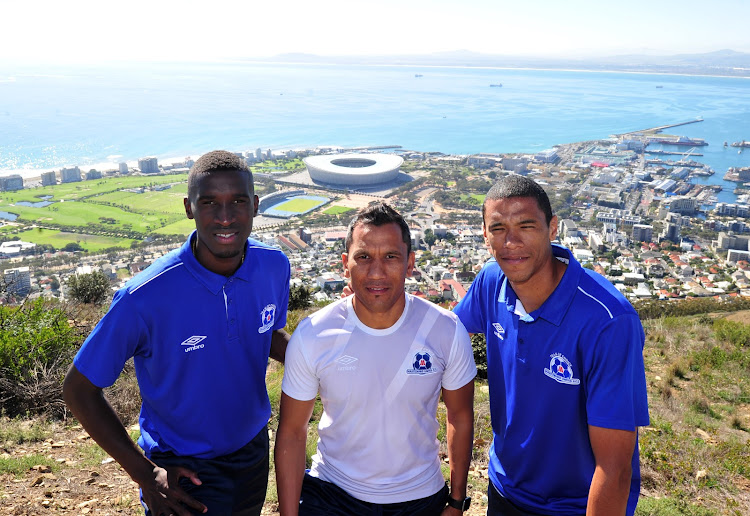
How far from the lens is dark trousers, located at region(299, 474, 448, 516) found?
5.74 feet

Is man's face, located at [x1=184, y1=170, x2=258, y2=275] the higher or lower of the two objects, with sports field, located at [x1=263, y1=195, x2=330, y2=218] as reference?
higher

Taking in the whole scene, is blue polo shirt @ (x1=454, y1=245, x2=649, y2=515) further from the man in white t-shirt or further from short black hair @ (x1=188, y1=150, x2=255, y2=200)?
short black hair @ (x1=188, y1=150, x2=255, y2=200)

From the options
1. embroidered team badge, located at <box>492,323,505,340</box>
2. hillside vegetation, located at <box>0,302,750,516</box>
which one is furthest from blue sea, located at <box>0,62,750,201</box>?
embroidered team badge, located at <box>492,323,505,340</box>

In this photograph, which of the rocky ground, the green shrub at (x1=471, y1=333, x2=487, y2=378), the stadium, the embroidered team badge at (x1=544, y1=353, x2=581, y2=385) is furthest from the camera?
the stadium

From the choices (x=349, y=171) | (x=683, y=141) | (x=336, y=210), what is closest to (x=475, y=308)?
(x=336, y=210)

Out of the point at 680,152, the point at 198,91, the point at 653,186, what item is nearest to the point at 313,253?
the point at 653,186

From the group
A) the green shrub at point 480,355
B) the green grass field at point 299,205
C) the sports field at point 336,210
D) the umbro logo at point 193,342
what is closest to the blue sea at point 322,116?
the green grass field at point 299,205

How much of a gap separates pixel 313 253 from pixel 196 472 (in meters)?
21.2

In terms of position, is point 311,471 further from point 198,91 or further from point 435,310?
point 198,91

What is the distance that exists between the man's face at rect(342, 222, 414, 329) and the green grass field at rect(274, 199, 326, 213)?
102 ft

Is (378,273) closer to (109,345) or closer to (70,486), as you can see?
(109,345)

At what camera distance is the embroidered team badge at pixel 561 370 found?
67.3 inches

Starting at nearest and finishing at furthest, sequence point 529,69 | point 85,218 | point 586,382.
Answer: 1. point 586,382
2. point 85,218
3. point 529,69

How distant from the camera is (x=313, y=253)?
2291 centimetres
